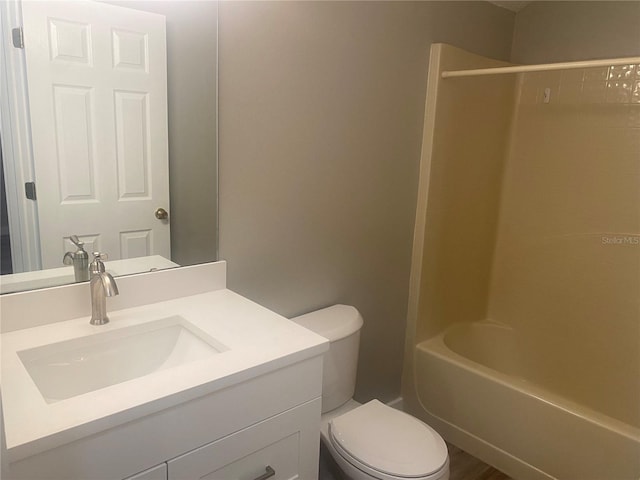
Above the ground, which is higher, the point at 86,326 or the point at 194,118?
the point at 194,118

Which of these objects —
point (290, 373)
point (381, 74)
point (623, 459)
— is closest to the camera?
point (290, 373)

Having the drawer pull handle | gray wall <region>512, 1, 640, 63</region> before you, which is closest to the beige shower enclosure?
gray wall <region>512, 1, 640, 63</region>

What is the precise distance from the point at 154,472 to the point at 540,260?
2.27 m

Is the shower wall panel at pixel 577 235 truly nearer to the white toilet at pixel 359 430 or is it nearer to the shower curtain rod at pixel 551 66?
the shower curtain rod at pixel 551 66

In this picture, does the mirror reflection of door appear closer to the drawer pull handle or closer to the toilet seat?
the drawer pull handle

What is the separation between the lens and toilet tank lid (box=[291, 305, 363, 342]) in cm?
178

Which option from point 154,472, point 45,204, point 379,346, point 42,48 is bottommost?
point 379,346

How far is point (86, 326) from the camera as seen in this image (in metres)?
1.28

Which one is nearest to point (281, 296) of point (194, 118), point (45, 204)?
point (194, 118)

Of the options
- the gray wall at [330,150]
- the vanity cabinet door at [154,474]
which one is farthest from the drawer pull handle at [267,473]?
the gray wall at [330,150]

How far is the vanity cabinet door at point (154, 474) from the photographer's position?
0.97 m

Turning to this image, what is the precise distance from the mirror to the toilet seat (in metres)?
0.77

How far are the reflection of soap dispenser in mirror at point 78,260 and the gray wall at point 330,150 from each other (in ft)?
1.44

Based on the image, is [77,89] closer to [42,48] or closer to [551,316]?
[42,48]
